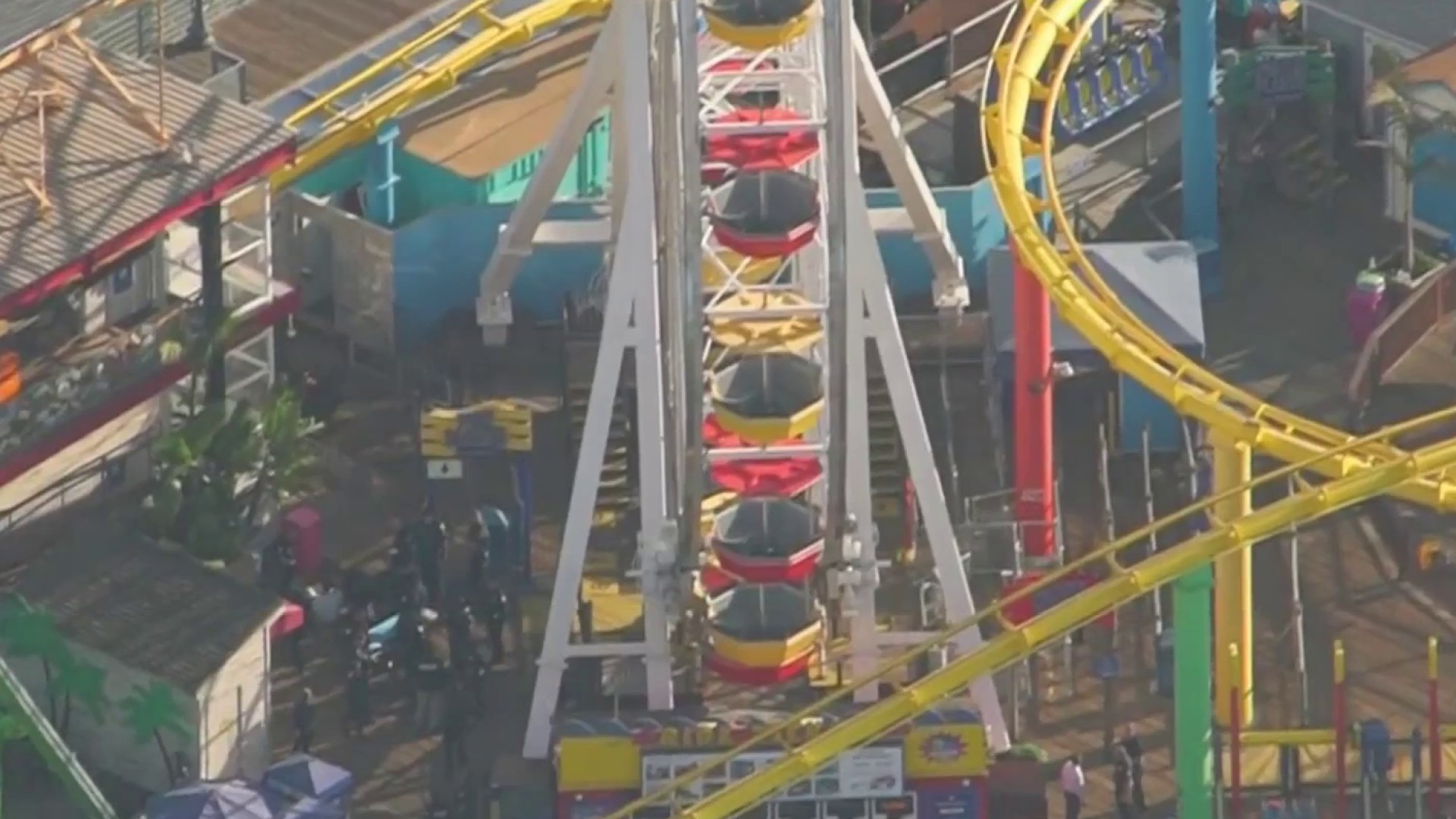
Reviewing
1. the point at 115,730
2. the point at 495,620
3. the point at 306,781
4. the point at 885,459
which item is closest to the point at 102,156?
the point at 495,620

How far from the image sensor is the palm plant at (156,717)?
9875 cm

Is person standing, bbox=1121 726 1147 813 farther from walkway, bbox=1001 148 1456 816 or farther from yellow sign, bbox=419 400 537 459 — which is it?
yellow sign, bbox=419 400 537 459

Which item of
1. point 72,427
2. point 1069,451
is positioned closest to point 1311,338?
point 1069,451

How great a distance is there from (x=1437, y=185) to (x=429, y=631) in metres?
21.5

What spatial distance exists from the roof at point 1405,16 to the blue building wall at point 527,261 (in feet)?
24.3

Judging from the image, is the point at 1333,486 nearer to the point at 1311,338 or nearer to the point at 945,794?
the point at 945,794

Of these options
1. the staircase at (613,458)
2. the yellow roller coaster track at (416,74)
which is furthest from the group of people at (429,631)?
the yellow roller coaster track at (416,74)

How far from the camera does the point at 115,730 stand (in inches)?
3920

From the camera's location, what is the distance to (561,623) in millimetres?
99812

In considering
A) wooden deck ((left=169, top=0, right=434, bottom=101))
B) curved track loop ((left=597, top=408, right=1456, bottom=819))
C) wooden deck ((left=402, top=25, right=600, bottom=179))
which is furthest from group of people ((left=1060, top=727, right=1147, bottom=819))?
wooden deck ((left=169, top=0, right=434, bottom=101))

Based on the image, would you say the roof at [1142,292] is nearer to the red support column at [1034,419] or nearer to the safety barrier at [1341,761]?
the red support column at [1034,419]

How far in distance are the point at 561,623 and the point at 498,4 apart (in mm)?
19347

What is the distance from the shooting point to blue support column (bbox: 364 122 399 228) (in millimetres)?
113312

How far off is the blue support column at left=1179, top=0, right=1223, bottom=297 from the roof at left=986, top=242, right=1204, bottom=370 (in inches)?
88.4
